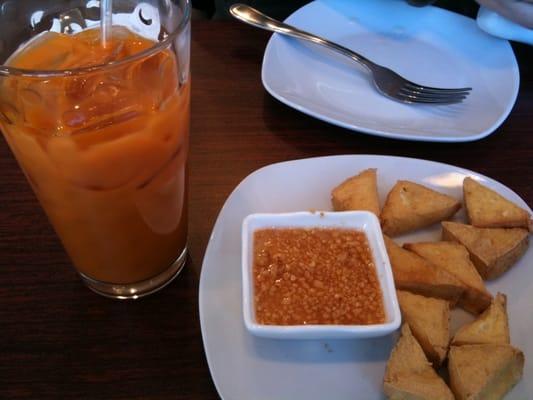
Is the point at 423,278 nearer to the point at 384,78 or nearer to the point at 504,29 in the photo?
the point at 384,78

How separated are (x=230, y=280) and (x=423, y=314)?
0.32m

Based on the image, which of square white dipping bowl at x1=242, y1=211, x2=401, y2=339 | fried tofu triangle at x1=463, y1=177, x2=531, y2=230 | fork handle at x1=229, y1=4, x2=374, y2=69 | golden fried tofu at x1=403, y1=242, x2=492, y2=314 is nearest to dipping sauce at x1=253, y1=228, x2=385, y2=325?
square white dipping bowl at x1=242, y1=211, x2=401, y2=339

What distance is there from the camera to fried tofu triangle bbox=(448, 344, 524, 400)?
2.36ft

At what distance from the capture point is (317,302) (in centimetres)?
82

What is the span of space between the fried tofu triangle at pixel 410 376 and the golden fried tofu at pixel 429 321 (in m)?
0.03

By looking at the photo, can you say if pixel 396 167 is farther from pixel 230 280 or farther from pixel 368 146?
pixel 230 280

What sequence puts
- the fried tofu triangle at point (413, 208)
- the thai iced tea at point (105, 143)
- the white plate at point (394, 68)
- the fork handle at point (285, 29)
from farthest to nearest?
the fork handle at point (285, 29) → the white plate at point (394, 68) → the fried tofu triangle at point (413, 208) → the thai iced tea at point (105, 143)

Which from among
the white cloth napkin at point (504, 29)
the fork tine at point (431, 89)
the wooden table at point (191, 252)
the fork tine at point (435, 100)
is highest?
the white cloth napkin at point (504, 29)

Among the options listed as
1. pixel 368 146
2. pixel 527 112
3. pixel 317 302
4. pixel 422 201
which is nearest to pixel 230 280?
pixel 317 302

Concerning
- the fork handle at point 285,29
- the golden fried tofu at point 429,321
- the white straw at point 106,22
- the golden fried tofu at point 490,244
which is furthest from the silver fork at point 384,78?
the white straw at point 106,22

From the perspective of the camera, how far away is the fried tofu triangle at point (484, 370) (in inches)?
28.3

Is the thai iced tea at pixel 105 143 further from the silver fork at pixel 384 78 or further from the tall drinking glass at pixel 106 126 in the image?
the silver fork at pixel 384 78

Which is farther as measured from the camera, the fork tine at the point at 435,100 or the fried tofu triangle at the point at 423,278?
the fork tine at the point at 435,100

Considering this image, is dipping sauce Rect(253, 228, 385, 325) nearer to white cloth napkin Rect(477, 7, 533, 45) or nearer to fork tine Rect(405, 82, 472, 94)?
fork tine Rect(405, 82, 472, 94)
